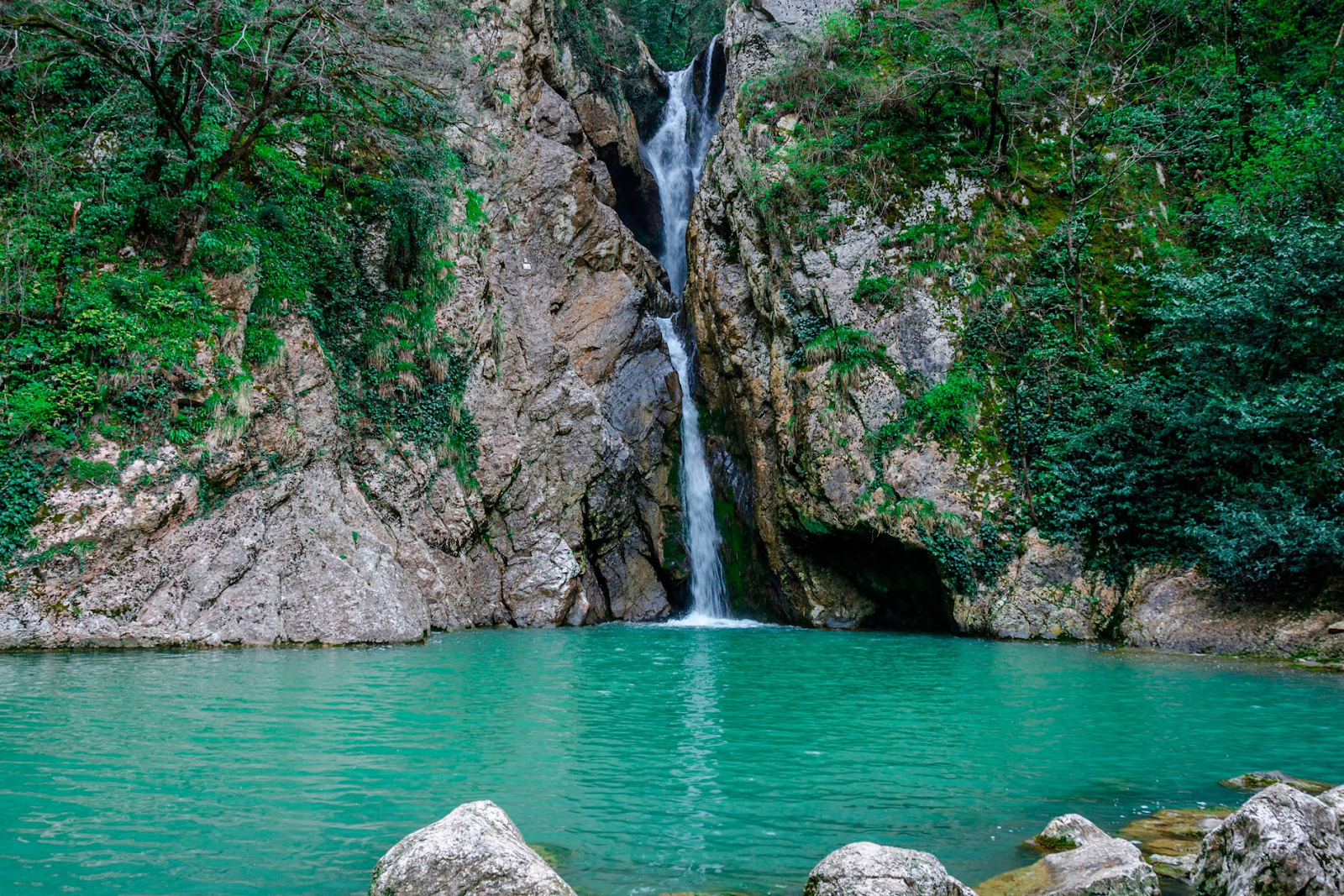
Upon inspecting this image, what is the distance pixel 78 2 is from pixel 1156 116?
2241 cm

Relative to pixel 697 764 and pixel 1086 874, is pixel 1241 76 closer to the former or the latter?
pixel 697 764

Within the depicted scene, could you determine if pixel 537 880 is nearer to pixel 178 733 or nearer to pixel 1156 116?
pixel 178 733

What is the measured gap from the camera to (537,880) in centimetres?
310

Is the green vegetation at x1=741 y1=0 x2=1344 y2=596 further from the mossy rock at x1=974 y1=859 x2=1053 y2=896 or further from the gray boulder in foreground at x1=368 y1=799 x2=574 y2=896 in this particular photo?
the gray boulder in foreground at x1=368 y1=799 x2=574 y2=896

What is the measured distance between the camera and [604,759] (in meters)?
5.80

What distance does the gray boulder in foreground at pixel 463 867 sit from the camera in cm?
308

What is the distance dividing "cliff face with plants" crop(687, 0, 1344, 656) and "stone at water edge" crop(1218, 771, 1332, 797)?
757 centimetres

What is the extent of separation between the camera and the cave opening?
16.2m

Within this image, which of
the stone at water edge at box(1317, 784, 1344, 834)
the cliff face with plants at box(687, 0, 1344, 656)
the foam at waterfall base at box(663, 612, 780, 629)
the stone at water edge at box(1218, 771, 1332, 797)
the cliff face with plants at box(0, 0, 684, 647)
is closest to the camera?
the stone at water edge at box(1317, 784, 1344, 834)

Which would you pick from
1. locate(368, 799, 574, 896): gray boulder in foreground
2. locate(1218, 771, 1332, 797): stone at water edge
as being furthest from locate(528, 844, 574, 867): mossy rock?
locate(1218, 771, 1332, 797): stone at water edge

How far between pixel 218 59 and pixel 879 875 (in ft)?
58.2

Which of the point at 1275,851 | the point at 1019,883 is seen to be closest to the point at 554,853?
the point at 1019,883

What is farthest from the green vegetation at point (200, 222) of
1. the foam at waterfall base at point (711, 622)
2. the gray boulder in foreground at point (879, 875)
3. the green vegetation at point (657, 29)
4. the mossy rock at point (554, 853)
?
the gray boulder in foreground at point (879, 875)

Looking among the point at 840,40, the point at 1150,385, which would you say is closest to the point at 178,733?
the point at 1150,385
